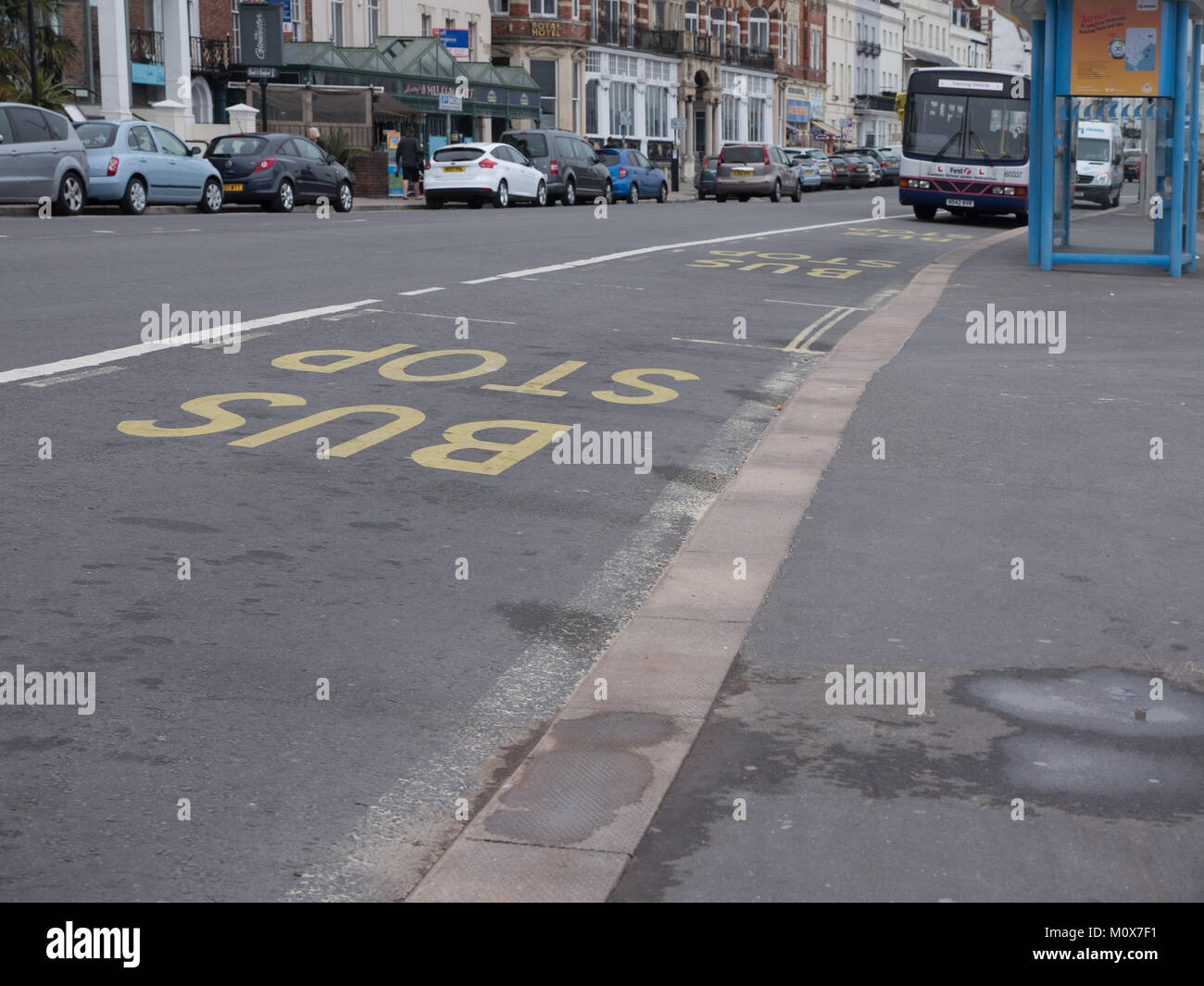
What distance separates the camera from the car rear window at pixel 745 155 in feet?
160

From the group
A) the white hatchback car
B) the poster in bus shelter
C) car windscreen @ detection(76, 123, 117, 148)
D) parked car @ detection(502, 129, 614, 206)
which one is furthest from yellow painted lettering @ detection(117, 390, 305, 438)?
parked car @ detection(502, 129, 614, 206)

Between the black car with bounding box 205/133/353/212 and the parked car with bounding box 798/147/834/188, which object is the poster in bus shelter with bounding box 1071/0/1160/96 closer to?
the black car with bounding box 205/133/353/212

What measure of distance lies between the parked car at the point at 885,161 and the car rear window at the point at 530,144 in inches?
1287

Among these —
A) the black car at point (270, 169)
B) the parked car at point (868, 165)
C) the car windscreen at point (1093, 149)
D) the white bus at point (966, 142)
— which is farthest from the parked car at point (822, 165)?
the black car at point (270, 169)

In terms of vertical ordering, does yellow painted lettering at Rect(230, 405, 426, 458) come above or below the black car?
below

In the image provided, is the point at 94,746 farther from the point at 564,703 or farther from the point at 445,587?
the point at 445,587

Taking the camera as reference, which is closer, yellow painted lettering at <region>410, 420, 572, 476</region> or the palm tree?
yellow painted lettering at <region>410, 420, 572, 476</region>

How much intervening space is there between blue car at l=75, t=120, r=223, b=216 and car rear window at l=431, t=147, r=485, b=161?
28.2 feet

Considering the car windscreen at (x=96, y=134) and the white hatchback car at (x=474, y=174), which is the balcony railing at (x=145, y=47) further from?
the car windscreen at (x=96, y=134)

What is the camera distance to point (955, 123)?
33938 millimetres

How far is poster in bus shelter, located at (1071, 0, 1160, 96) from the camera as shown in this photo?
19.4 metres

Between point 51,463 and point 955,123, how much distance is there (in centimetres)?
2910
